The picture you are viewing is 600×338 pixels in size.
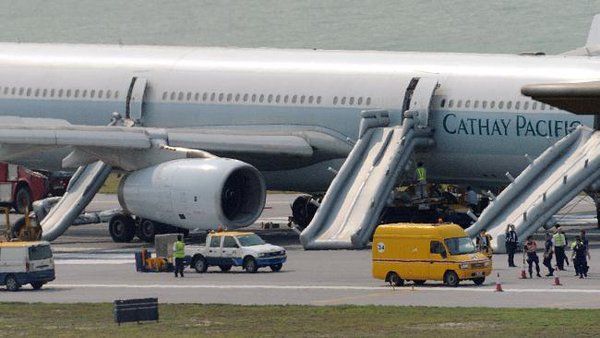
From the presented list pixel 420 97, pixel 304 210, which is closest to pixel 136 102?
pixel 304 210

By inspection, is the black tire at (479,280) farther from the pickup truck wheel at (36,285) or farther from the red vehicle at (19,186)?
the red vehicle at (19,186)

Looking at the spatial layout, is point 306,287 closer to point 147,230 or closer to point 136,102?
point 147,230

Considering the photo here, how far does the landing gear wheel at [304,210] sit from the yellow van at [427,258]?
65.7ft

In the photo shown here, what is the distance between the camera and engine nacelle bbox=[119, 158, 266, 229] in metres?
58.0

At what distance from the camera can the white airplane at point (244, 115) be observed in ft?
193

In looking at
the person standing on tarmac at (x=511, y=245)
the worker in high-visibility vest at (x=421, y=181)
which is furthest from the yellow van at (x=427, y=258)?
the worker in high-visibility vest at (x=421, y=181)

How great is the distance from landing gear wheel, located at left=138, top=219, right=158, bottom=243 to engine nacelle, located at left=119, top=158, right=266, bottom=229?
7.96ft

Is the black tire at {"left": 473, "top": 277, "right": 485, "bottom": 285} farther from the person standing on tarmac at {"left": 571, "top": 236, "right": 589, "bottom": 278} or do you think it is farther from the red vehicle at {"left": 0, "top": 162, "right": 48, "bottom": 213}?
the red vehicle at {"left": 0, "top": 162, "right": 48, "bottom": 213}

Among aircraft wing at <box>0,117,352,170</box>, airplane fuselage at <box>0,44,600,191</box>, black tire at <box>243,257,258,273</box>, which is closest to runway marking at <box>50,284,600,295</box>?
black tire at <box>243,257,258,273</box>

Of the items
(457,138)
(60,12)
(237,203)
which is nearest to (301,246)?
(237,203)

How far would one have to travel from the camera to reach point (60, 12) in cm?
11838

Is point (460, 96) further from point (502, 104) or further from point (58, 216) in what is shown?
point (58, 216)

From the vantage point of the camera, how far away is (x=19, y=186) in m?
85.7

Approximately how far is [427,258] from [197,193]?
13080mm
